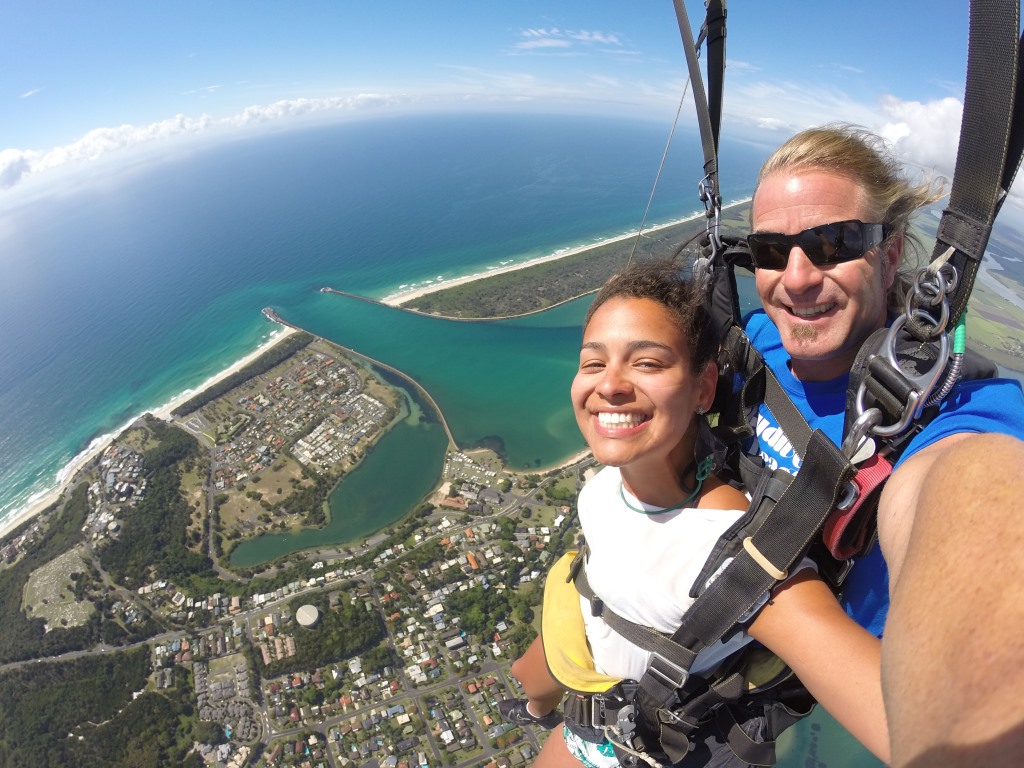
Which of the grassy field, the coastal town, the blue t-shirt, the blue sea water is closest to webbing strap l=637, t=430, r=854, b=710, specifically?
the blue t-shirt

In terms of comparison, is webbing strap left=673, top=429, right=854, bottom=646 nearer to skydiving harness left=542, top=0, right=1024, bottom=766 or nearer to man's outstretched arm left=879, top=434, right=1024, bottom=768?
skydiving harness left=542, top=0, right=1024, bottom=766

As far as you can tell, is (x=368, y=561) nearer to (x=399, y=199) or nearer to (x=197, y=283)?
(x=197, y=283)

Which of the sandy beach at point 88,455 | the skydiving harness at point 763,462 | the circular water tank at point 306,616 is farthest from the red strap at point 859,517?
the sandy beach at point 88,455

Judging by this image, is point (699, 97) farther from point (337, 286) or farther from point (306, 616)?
point (337, 286)

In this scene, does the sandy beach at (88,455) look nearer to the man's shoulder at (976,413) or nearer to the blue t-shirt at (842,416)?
the blue t-shirt at (842,416)

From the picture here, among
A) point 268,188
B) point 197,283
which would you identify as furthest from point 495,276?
point 268,188
